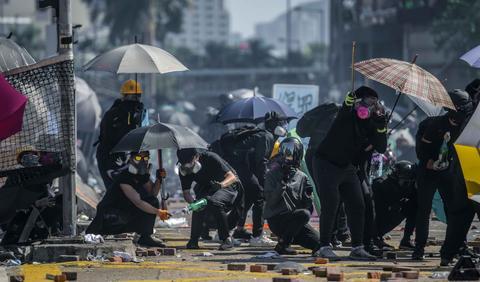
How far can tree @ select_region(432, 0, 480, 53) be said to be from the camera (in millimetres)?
42188

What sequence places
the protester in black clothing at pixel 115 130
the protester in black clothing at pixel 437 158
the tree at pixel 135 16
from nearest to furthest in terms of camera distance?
1. the protester in black clothing at pixel 437 158
2. the protester in black clothing at pixel 115 130
3. the tree at pixel 135 16

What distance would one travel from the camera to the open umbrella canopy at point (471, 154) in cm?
1152

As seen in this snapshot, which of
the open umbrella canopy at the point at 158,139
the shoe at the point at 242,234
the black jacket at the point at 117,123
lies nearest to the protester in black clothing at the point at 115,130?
the black jacket at the point at 117,123

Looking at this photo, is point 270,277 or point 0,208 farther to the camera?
point 0,208

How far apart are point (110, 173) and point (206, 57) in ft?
283

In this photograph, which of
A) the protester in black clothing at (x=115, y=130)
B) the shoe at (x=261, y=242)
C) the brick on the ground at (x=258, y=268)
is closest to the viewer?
the brick on the ground at (x=258, y=268)

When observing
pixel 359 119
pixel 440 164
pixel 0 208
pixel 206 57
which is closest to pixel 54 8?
pixel 0 208

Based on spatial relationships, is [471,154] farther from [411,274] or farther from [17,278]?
[17,278]

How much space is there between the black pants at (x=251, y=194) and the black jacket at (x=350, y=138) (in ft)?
8.08

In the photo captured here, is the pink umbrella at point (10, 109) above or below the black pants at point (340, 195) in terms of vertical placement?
above

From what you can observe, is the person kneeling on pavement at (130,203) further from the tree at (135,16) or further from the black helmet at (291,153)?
the tree at (135,16)

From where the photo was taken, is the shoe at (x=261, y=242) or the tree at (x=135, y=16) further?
the tree at (x=135, y=16)

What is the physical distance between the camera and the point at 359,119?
517 inches

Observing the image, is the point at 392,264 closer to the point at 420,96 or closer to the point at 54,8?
the point at 420,96
